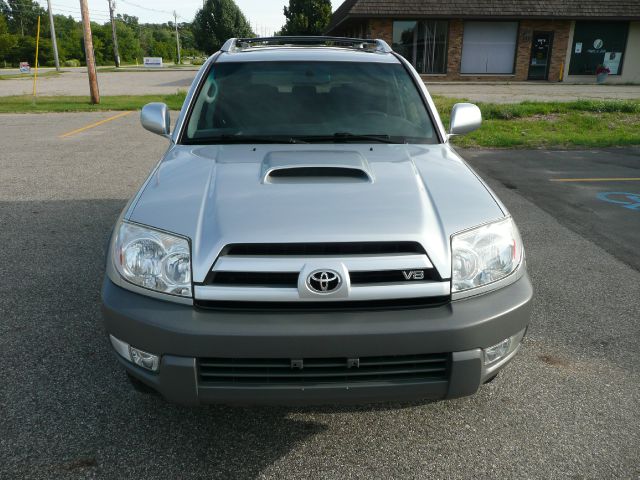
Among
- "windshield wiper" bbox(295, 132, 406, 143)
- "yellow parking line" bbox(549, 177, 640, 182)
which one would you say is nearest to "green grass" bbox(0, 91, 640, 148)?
"yellow parking line" bbox(549, 177, 640, 182)

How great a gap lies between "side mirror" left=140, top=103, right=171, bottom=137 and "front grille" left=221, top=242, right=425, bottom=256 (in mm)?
1821

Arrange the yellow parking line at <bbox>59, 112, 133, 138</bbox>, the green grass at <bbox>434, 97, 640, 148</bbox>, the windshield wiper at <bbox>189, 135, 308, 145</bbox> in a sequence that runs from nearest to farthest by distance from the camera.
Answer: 1. the windshield wiper at <bbox>189, 135, 308, 145</bbox>
2. the green grass at <bbox>434, 97, 640, 148</bbox>
3. the yellow parking line at <bbox>59, 112, 133, 138</bbox>

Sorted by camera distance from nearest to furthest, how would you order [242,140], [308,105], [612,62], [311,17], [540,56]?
1. [242,140]
2. [308,105]
3. [540,56]
4. [612,62]
5. [311,17]

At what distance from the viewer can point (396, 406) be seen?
271cm

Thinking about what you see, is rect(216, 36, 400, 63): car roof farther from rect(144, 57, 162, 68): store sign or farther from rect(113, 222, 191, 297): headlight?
rect(144, 57, 162, 68): store sign

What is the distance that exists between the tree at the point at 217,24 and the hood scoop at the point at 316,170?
182 ft

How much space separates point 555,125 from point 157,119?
12448 mm

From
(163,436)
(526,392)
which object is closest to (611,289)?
(526,392)

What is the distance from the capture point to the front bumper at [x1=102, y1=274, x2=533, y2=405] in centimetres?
204

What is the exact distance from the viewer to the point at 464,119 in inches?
144

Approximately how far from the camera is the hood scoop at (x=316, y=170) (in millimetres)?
2576

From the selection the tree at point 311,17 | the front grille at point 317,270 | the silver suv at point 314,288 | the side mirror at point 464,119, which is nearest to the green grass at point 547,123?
the side mirror at point 464,119

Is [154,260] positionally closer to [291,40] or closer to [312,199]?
[312,199]

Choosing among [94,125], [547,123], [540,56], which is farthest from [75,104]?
[540,56]
